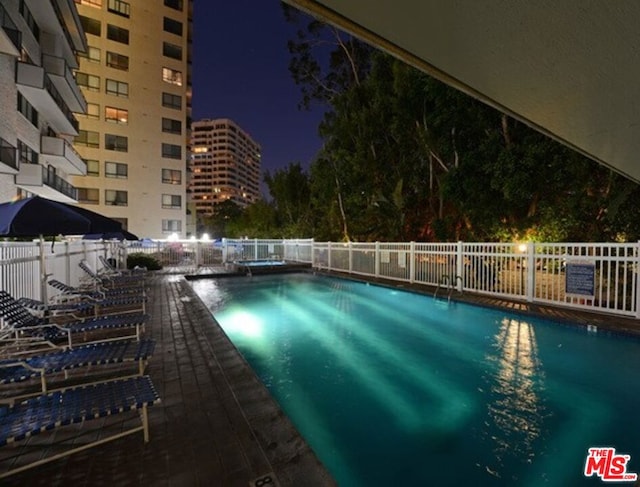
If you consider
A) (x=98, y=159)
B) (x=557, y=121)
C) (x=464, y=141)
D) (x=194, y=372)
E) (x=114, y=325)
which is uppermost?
(x=98, y=159)

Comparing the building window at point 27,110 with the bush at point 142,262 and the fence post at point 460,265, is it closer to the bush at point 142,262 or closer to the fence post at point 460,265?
the bush at point 142,262

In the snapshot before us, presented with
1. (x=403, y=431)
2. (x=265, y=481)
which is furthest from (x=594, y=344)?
(x=265, y=481)

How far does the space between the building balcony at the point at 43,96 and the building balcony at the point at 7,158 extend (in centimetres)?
418

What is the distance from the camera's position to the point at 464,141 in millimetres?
12961

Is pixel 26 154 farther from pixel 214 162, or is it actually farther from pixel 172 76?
pixel 214 162

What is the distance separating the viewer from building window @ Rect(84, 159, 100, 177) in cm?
2769

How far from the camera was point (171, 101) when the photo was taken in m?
31.3

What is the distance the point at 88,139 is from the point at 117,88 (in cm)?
503

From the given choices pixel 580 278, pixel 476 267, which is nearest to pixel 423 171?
pixel 476 267

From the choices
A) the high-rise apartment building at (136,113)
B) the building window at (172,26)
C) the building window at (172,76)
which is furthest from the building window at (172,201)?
the building window at (172,26)

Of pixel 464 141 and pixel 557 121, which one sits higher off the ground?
→ pixel 464 141

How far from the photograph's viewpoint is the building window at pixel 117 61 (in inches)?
1110

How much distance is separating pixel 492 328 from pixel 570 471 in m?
4.48

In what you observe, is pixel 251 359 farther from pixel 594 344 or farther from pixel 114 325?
pixel 594 344
